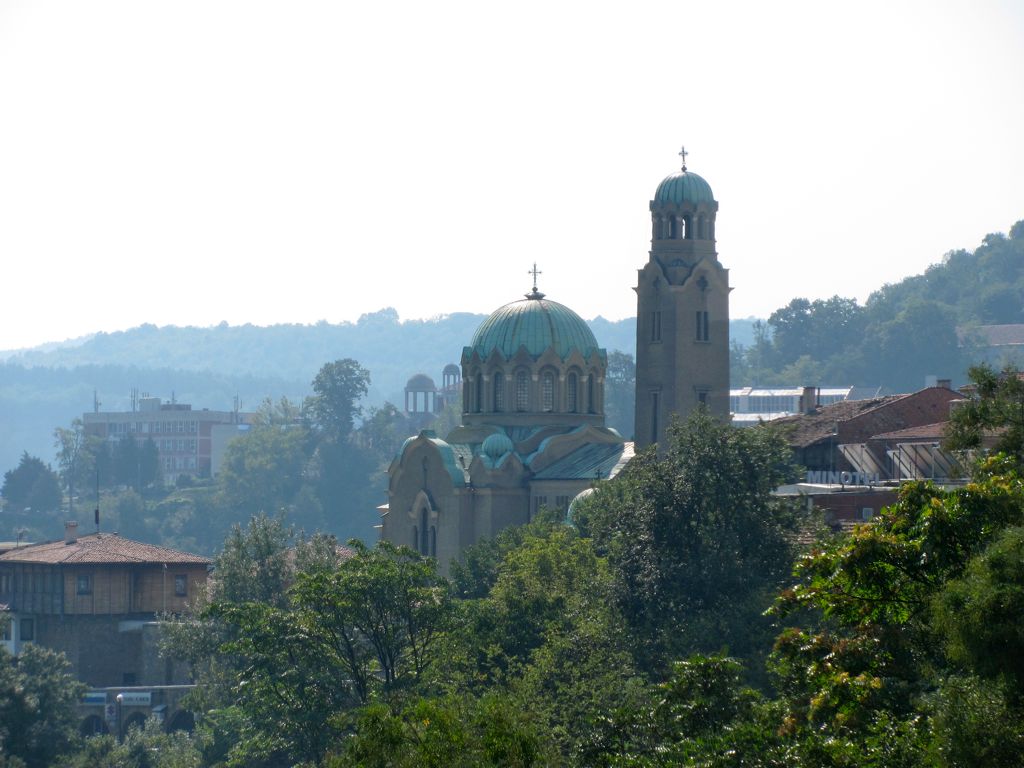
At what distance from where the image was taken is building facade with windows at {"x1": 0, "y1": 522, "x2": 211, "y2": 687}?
243 ft

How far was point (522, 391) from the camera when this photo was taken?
76.9 m

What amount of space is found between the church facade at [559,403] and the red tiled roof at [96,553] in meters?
8.74

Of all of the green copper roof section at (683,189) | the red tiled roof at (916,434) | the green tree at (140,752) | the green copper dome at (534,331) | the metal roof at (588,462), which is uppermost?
the green copper roof section at (683,189)

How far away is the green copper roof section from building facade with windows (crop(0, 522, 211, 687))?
21666 mm

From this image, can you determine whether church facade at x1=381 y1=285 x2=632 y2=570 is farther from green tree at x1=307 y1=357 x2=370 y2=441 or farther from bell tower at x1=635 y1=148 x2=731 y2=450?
green tree at x1=307 y1=357 x2=370 y2=441

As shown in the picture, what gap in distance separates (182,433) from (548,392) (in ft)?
404

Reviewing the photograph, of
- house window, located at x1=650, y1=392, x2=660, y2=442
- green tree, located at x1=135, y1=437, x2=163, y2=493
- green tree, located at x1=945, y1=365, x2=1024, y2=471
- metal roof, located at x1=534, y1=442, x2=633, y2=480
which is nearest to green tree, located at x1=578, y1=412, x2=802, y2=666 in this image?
green tree, located at x1=945, y1=365, x2=1024, y2=471

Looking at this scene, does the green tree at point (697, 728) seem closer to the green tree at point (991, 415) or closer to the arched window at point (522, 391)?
the green tree at point (991, 415)

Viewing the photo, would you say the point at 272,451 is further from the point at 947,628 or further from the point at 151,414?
the point at 947,628

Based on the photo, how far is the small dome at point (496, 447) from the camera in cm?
7312

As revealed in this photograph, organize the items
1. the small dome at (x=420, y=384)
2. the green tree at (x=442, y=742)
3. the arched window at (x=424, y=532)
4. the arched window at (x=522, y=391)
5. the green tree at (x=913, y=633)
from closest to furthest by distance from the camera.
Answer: the green tree at (x=913, y=633)
the green tree at (x=442, y=742)
the arched window at (x=424, y=532)
the arched window at (x=522, y=391)
the small dome at (x=420, y=384)

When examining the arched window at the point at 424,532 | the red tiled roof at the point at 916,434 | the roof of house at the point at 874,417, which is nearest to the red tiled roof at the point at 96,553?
the arched window at the point at 424,532

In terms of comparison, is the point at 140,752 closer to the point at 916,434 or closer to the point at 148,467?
the point at 916,434

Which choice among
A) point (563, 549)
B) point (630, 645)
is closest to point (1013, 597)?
point (630, 645)
